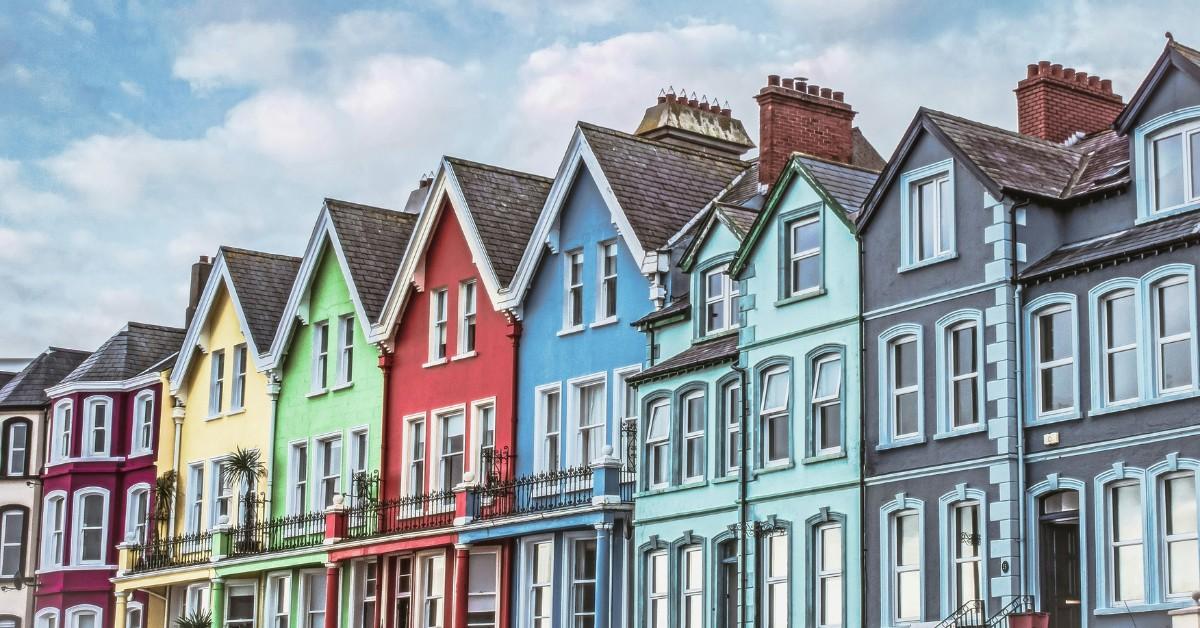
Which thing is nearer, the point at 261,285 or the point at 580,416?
the point at 580,416

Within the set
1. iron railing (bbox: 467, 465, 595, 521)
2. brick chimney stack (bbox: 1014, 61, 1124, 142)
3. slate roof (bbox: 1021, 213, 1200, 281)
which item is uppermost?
brick chimney stack (bbox: 1014, 61, 1124, 142)

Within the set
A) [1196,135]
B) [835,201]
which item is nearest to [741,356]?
[835,201]

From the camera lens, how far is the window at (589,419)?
47.9 m

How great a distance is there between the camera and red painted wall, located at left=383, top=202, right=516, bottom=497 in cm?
5084

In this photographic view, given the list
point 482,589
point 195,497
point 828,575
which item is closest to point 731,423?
point 828,575

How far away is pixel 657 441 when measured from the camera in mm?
45188

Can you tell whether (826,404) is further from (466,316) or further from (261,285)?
(261,285)

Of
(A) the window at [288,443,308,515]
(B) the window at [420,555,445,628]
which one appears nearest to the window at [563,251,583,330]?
(B) the window at [420,555,445,628]

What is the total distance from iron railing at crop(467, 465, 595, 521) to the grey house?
909 centimetres

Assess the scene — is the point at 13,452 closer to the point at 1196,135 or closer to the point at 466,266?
the point at 466,266

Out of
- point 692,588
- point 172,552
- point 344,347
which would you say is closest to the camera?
Result: point 692,588

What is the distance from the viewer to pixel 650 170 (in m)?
49.5

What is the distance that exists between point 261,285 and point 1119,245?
3216cm

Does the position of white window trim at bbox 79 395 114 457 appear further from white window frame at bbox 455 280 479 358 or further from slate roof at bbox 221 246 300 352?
white window frame at bbox 455 280 479 358
